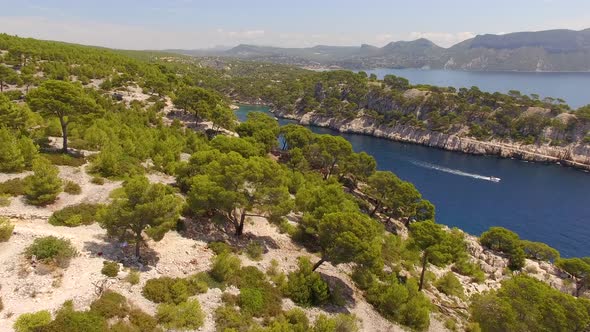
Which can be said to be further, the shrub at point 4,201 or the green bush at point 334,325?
the shrub at point 4,201

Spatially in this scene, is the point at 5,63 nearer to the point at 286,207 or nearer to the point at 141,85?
the point at 141,85

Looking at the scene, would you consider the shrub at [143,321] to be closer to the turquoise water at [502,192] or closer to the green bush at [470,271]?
the green bush at [470,271]

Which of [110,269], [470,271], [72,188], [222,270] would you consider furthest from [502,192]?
[72,188]

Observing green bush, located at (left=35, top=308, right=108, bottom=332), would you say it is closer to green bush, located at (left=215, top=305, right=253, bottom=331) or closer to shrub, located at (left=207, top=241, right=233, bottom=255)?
green bush, located at (left=215, top=305, right=253, bottom=331)

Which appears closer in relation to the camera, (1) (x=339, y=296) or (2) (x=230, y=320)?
(2) (x=230, y=320)

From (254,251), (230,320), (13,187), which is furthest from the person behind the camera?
(254,251)

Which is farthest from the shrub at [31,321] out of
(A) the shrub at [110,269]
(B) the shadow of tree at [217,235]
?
(B) the shadow of tree at [217,235]

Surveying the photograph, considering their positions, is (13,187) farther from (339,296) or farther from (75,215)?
(339,296)
